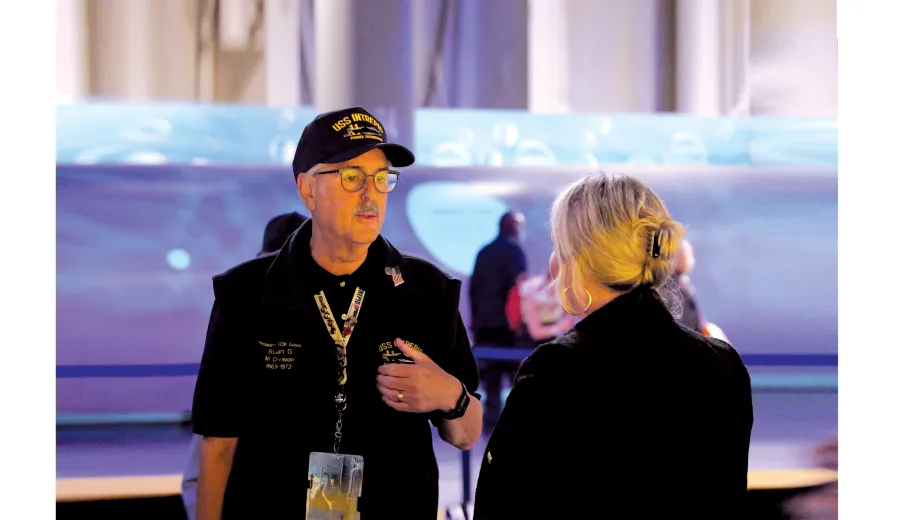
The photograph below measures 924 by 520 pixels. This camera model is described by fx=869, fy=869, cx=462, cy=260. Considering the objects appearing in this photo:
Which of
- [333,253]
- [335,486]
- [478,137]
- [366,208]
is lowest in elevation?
[335,486]

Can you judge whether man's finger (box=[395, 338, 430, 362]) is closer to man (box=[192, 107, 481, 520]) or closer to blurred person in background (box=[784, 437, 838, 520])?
man (box=[192, 107, 481, 520])

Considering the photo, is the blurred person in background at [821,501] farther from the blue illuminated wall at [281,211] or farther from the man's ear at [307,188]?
the man's ear at [307,188]

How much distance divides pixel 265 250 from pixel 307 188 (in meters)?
0.49

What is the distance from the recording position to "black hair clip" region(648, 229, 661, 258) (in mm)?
1481

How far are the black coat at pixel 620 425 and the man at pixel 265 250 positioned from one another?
1.16 meters

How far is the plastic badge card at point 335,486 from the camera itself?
1967 millimetres

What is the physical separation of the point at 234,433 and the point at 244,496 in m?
0.14

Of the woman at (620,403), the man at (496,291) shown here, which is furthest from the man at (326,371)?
the man at (496,291)

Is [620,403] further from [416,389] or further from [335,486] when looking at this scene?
[335,486]

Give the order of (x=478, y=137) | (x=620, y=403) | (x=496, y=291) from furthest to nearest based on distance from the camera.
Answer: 1. (x=496, y=291)
2. (x=478, y=137)
3. (x=620, y=403)

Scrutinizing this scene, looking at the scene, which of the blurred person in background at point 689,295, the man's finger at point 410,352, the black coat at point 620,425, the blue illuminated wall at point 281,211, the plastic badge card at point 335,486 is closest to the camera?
the black coat at point 620,425

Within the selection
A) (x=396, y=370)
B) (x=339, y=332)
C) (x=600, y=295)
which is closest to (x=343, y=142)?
(x=339, y=332)

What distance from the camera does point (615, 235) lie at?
4.85 feet

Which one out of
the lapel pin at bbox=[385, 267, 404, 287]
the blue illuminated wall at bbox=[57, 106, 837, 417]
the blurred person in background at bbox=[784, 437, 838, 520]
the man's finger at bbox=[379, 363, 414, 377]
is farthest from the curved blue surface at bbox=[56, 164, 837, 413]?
the man's finger at bbox=[379, 363, 414, 377]
